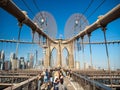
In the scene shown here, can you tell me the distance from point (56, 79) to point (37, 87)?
7.77ft


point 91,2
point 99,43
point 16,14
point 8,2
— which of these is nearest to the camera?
point 8,2

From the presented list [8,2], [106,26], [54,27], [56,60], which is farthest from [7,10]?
[56,60]

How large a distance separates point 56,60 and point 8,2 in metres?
48.4

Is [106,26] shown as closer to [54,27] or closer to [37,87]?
[37,87]

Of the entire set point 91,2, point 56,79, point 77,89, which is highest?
point 91,2

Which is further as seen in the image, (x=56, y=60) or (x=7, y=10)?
(x=56, y=60)

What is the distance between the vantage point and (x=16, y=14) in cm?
655

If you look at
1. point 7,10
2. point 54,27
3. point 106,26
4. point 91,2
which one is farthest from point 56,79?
point 54,27

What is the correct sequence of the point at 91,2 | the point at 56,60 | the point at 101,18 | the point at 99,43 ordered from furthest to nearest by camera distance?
the point at 99,43 < the point at 56,60 < the point at 91,2 < the point at 101,18

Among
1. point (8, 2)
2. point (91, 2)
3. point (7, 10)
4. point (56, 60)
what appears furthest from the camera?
point (56, 60)

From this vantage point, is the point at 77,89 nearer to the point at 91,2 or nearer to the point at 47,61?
the point at 91,2

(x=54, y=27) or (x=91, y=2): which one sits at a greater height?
(x=54, y=27)

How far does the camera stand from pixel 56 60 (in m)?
53.3

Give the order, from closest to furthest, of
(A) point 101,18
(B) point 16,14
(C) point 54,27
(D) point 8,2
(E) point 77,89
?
(D) point 8,2, (B) point 16,14, (A) point 101,18, (E) point 77,89, (C) point 54,27
